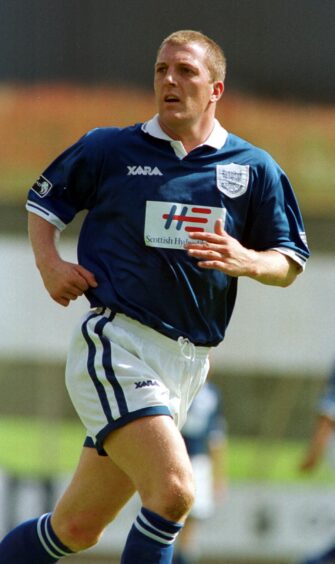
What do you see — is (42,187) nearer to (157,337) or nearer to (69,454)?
(157,337)

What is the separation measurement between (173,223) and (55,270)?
1.55 feet

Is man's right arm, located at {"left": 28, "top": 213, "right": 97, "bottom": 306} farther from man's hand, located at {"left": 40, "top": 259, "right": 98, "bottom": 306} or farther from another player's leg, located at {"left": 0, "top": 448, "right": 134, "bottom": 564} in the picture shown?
another player's leg, located at {"left": 0, "top": 448, "right": 134, "bottom": 564}

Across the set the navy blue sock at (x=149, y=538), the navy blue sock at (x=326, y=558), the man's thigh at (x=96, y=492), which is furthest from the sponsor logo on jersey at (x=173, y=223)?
the navy blue sock at (x=326, y=558)

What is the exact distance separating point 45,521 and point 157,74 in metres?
1.73

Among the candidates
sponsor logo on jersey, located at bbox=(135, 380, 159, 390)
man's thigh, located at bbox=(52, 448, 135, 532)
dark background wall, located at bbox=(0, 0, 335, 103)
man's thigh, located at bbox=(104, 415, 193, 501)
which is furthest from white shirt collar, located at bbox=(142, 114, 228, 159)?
dark background wall, located at bbox=(0, 0, 335, 103)

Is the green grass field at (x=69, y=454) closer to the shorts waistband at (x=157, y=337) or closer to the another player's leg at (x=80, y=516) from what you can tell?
the another player's leg at (x=80, y=516)

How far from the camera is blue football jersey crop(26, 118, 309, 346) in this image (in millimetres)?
4508

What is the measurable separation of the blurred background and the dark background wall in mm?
12

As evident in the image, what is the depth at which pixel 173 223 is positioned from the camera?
4.51 meters

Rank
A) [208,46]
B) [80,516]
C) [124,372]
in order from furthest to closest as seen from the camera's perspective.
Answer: [208,46], [80,516], [124,372]

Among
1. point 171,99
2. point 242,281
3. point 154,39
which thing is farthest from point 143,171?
point 242,281

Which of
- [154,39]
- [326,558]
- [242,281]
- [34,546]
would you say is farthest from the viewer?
[242,281]

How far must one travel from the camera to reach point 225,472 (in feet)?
36.2

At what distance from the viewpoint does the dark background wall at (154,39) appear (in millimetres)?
10258
